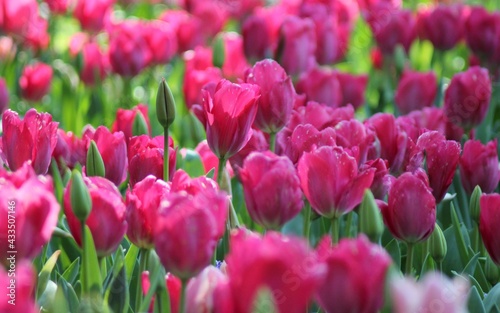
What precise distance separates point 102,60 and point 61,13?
0.84 metres

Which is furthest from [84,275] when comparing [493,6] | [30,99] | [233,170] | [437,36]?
[493,6]

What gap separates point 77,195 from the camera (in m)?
1.03

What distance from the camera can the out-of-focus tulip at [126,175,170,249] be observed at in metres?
1.09

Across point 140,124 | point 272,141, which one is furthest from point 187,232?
point 140,124

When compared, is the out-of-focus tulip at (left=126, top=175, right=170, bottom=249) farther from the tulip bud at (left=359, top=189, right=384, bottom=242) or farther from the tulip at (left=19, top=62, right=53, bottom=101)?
the tulip at (left=19, top=62, right=53, bottom=101)

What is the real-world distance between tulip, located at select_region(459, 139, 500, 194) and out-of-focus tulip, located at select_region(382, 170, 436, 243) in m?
0.36

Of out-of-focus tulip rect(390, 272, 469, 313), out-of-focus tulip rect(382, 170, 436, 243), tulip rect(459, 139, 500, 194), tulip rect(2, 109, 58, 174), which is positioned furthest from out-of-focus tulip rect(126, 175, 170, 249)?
tulip rect(459, 139, 500, 194)

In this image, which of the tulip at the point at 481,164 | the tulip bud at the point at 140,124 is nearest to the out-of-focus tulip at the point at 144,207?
the tulip bud at the point at 140,124

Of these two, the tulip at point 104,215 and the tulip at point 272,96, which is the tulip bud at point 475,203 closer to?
the tulip at point 272,96

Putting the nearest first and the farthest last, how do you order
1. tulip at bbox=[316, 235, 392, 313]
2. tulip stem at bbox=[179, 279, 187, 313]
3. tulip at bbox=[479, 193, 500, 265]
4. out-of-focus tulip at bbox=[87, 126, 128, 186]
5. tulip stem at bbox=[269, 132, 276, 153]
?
tulip at bbox=[316, 235, 392, 313] < tulip stem at bbox=[179, 279, 187, 313] < tulip at bbox=[479, 193, 500, 265] < out-of-focus tulip at bbox=[87, 126, 128, 186] < tulip stem at bbox=[269, 132, 276, 153]

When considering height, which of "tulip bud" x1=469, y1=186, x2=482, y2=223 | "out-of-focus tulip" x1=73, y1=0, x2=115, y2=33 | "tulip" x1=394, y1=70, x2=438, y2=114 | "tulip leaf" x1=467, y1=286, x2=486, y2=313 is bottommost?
"out-of-focus tulip" x1=73, y1=0, x2=115, y2=33

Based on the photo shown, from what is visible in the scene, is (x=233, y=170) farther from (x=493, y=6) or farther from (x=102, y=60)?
(x=493, y=6)

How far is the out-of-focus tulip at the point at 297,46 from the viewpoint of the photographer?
2.54 meters

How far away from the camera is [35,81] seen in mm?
2463
